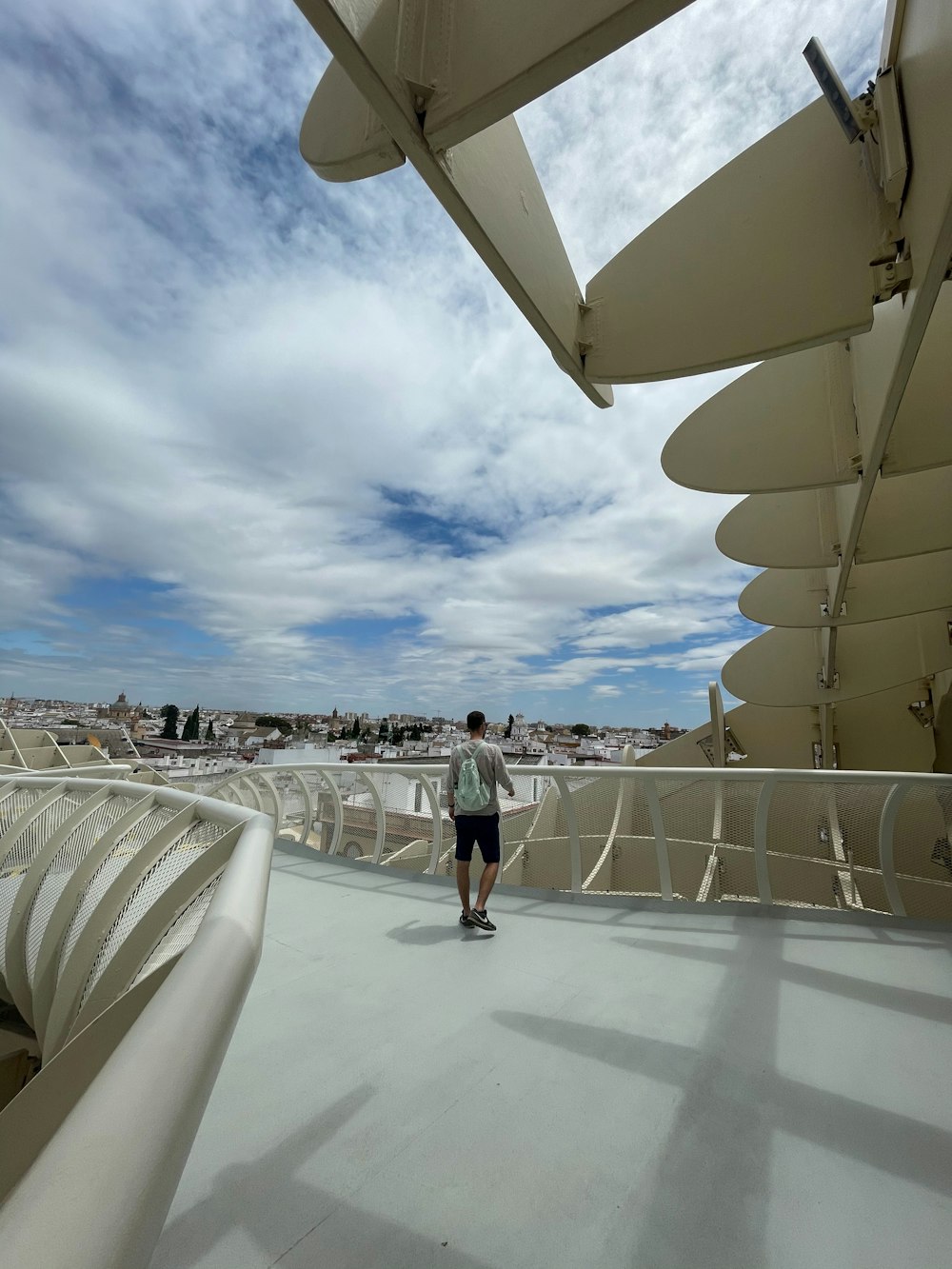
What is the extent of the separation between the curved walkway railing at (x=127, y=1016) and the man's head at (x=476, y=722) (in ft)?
6.79

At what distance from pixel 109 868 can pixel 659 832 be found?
389cm

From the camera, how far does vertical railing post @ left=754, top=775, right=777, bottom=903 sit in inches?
182

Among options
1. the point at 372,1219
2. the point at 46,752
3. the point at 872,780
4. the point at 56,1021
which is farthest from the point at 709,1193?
the point at 46,752

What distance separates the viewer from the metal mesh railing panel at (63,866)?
3672 millimetres

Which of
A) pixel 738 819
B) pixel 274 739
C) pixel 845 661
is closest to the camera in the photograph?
pixel 738 819

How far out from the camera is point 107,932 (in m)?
2.89

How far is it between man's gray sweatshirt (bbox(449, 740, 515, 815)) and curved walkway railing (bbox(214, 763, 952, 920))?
317mm

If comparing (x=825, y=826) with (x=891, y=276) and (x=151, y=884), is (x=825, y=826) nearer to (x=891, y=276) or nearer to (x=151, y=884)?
(x=891, y=276)

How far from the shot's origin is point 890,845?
14.8 feet

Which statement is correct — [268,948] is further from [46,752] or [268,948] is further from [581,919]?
[46,752]

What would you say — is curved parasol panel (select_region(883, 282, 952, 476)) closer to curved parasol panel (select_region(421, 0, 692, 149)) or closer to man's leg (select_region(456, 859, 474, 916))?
curved parasol panel (select_region(421, 0, 692, 149))

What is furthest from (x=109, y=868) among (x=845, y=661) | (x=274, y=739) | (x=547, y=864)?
(x=274, y=739)

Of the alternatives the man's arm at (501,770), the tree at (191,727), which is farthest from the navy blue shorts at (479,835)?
the tree at (191,727)

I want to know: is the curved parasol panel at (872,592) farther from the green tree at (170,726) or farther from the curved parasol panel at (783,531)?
the green tree at (170,726)
